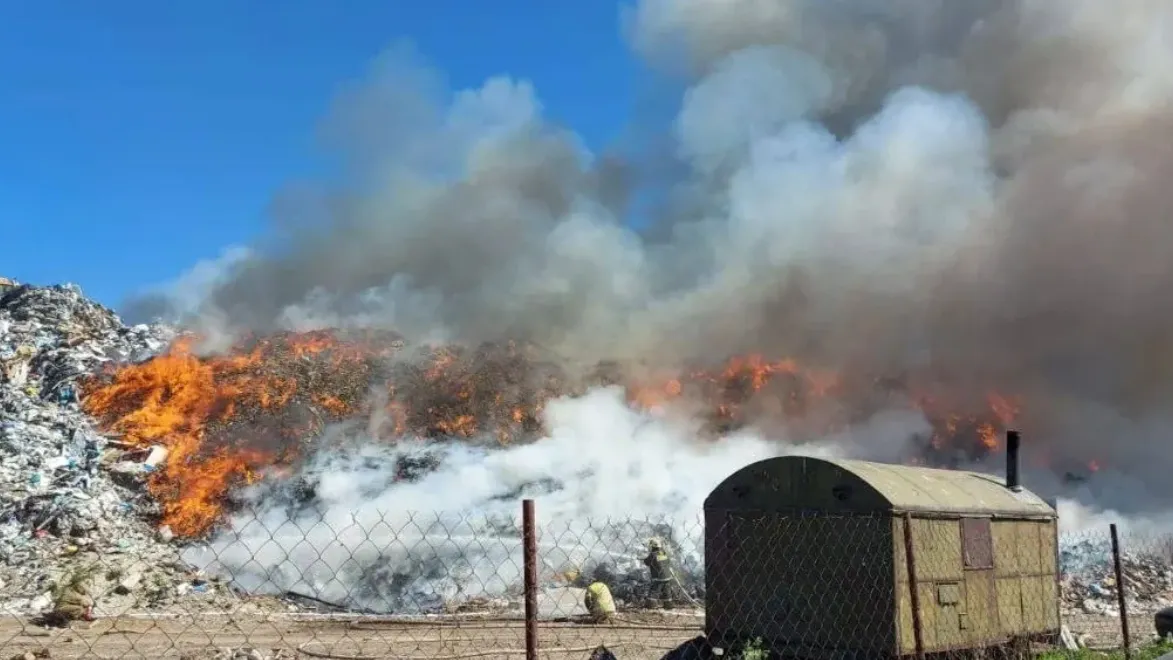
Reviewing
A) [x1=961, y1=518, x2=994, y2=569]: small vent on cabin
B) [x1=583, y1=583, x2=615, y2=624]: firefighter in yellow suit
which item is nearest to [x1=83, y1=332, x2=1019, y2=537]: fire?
[x1=583, y1=583, x2=615, y2=624]: firefighter in yellow suit

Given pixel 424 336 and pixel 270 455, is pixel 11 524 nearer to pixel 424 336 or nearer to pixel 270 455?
pixel 270 455

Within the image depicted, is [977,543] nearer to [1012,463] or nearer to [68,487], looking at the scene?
[1012,463]

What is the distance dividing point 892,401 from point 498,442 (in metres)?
13.4

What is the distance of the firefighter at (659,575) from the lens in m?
15.4

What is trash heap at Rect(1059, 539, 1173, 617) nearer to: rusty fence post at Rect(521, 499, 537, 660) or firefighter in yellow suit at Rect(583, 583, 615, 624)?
firefighter in yellow suit at Rect(583, 583, 615, 624)

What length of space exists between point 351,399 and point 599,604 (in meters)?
12.7

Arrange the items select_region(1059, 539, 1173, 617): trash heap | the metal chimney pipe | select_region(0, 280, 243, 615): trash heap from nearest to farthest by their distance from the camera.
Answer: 1. the metal chimney pipe
2. select_region(0, 280, 243, 615): trash heap
3. select_region(1059, 539, 1173, 617): trash heap

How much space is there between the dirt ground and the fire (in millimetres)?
5988

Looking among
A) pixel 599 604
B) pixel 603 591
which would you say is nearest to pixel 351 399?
pixel 603 591

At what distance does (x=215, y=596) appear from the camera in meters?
14.6

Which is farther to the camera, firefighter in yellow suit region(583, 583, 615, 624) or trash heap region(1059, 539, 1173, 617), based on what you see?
trash heap region(1059, 539, 1173, 617)

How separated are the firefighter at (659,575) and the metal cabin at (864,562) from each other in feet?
21.6

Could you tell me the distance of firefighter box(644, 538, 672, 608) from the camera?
1542 centimetres

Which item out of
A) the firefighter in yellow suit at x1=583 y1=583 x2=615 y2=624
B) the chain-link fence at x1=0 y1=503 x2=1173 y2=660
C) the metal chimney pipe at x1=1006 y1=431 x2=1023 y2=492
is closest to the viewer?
the chain-link fence at x1=0 y1=503 x2=1173 y2=660
